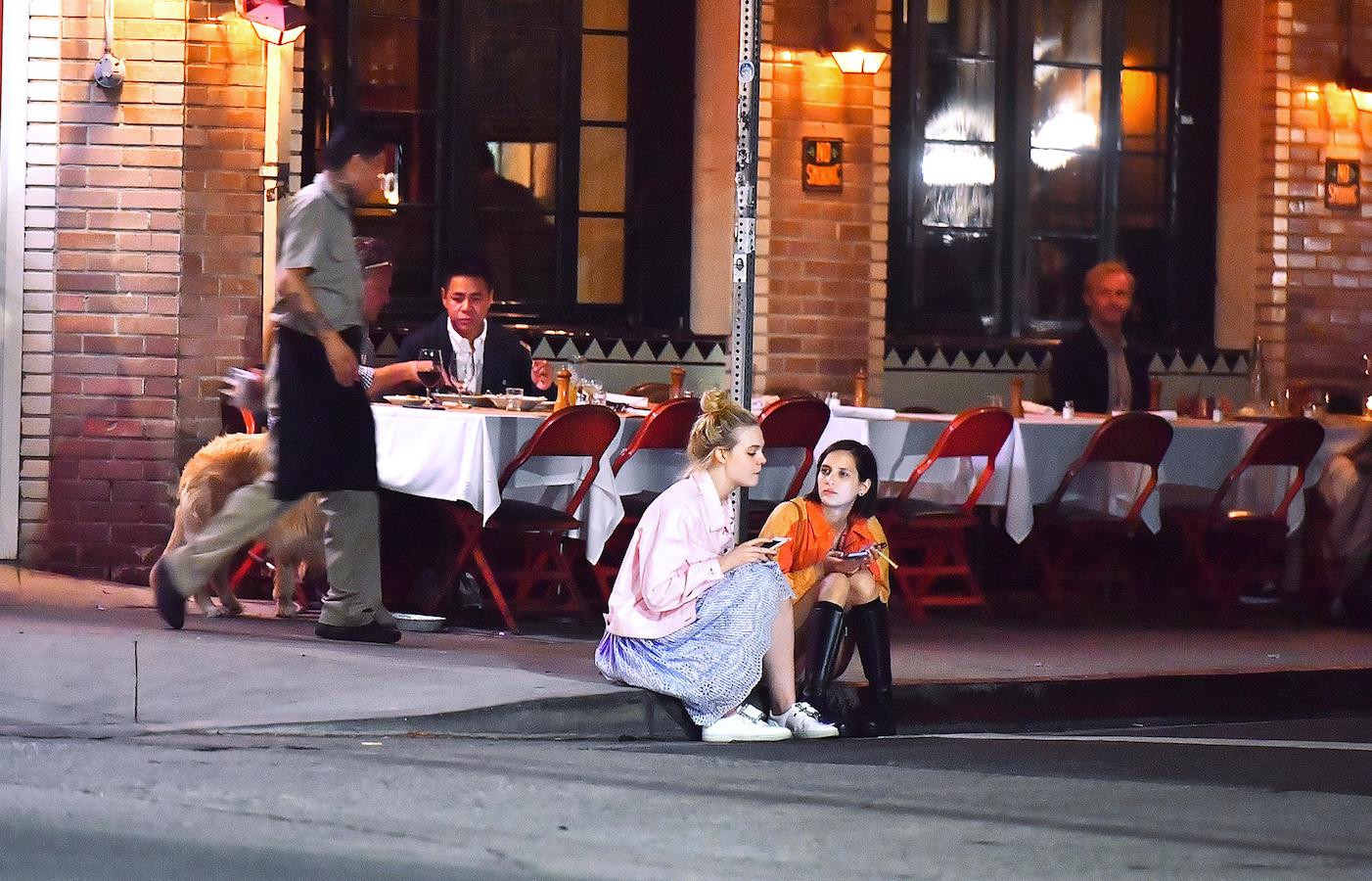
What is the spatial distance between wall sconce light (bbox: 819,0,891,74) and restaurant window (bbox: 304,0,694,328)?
840mm

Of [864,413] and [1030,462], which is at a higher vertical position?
[864,413]

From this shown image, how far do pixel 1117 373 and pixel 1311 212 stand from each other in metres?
2.45

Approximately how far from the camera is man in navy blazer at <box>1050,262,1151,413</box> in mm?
10680

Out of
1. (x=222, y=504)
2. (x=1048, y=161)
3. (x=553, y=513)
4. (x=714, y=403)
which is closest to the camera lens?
(x=714, y=403)

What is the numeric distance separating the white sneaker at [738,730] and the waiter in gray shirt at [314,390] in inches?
73.8

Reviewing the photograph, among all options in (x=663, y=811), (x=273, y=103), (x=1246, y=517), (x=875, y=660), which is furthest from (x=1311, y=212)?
(x=663, y=811)

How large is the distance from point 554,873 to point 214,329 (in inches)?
229

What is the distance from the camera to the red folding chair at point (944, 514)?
9.42m

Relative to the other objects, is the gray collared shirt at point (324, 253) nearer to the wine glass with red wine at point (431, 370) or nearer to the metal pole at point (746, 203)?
the wine glass with red wine at point (431, 370)

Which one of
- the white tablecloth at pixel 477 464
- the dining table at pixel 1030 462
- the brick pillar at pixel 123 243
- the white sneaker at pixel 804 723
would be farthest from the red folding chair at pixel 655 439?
the brick pillar at pixel 123 243

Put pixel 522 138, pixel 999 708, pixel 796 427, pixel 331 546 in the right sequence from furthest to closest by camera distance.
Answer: pixel 522 138 < pixel 796 427 < pixel 331 546 < pixel 999 708

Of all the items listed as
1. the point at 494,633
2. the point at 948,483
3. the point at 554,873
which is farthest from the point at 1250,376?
the point at 554,873

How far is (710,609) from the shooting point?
23.2 feet

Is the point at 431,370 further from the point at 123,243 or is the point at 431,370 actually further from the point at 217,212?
the point at 123,243
